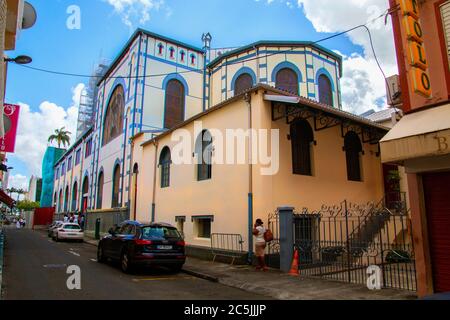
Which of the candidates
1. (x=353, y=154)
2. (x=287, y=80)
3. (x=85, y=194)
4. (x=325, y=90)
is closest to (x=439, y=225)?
(x=353, y=154)

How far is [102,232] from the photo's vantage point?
27.1 m

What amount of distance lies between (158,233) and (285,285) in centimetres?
441

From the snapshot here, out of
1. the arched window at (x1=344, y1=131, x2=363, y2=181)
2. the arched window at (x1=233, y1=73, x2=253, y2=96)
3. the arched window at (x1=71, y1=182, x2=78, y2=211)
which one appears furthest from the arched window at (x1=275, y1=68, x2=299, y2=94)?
the arched window at (x1=71, y1=182, x2=78, y2=211)

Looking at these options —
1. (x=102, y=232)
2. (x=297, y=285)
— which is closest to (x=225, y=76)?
(x=102, y=232)

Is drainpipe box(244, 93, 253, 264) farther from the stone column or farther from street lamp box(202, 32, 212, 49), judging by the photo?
street lamp box(202, 32, 212, 49)

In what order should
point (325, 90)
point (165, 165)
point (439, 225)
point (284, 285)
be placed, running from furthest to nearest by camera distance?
point (325, 90) < point (165, 165) < point (284, 285) < point (439, 225)

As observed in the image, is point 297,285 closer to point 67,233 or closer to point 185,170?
point 185,170

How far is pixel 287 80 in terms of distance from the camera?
23.9 m

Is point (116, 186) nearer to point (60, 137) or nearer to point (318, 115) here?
point (318, 115)

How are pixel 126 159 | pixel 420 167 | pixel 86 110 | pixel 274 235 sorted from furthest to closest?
1. pixel 86 110
2. pixel 126 159
3. pixel 274 235
4. pixel 420 167

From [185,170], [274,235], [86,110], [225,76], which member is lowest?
[274,235]

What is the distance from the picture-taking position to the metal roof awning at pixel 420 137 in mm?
6410

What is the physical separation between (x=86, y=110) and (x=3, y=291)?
60559 mm

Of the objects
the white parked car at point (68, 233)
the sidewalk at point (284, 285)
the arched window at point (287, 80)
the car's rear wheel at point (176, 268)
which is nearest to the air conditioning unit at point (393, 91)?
the sidewalk at point (284, 285)
